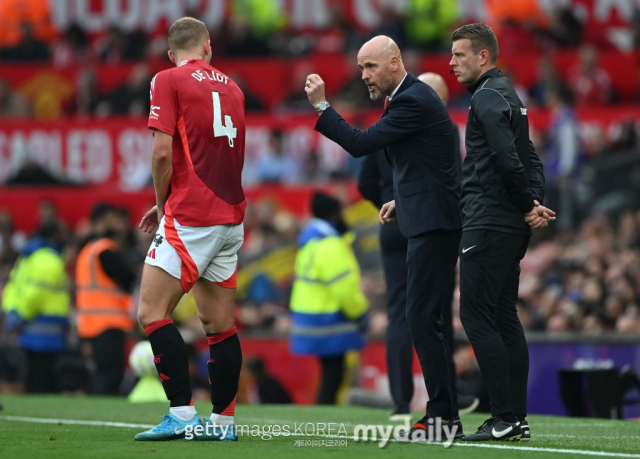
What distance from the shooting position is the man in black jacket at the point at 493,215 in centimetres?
589

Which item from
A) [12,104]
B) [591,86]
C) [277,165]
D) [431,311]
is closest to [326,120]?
[431,311]

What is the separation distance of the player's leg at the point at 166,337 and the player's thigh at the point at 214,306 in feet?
0.72

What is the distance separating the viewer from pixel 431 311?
19.7 feet

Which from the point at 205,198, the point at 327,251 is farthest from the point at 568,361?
the point at 205,198

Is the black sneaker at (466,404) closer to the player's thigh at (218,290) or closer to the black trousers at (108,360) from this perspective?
the player's thigh at (218,290)

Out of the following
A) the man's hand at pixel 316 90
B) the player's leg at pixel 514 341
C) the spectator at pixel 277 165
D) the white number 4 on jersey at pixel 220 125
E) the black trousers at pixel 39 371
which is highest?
the man's hand at pixel 316 90

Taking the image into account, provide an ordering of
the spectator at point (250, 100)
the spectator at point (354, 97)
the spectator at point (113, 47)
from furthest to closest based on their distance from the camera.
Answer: the spectator at point (113, 47) < the spectator at point (250, 100) < the spectator at point (354, 97)

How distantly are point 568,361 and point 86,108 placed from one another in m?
11.8

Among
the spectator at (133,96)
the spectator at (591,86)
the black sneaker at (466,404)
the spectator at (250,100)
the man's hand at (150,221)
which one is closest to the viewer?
the man's hand at (150,221)

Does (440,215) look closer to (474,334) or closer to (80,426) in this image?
(474,334)

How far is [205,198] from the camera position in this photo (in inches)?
234

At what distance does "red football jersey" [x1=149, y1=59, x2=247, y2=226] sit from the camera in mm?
5902

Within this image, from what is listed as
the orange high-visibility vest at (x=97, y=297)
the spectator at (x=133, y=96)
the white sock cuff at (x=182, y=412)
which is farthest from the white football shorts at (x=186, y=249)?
the spectator at (x=133, y=96)

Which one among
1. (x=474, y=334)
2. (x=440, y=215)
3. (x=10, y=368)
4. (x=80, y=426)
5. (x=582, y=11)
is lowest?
(x=10, y=368)
